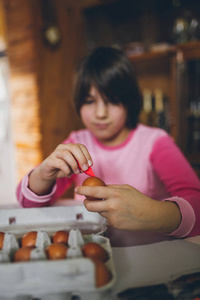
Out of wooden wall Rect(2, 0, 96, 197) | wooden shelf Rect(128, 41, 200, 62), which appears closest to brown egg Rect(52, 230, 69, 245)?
wooden wall Rect(2, 0, 96, 197)

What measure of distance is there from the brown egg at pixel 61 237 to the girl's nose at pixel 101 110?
1.83 ft

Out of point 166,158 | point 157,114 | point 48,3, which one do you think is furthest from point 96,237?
point 48,3

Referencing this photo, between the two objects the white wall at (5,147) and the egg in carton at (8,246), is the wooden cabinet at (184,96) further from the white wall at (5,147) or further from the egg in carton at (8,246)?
the egg in carton at (8,246)

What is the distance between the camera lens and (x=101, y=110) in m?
1.07

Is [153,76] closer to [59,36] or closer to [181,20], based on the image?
[181,20]

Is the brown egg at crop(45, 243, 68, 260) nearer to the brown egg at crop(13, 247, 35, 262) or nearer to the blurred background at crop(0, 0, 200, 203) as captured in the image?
the brown egg at crop(13, 247, 35, 262)

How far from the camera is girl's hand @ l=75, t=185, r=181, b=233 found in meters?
0.55

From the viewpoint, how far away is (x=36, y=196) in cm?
92

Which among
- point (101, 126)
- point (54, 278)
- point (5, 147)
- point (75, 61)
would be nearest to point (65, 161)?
point (54, 278)

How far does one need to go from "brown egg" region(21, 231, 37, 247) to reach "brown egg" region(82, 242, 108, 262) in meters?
0.13

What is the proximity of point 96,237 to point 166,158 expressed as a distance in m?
0.61

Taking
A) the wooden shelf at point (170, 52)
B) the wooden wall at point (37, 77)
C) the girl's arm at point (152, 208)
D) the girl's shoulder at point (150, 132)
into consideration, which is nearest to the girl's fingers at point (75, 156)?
the girl's arm at point (152, 208)

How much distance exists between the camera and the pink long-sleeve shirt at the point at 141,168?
946 millimetres

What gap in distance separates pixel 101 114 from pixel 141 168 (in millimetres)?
338
